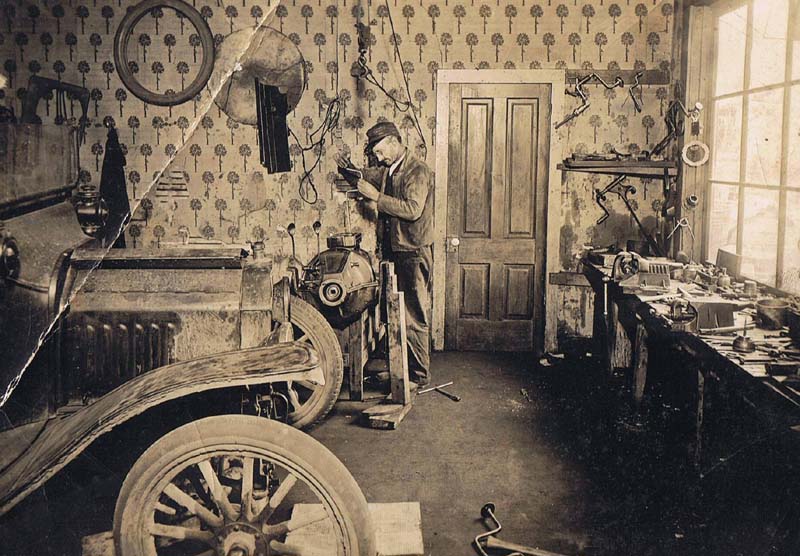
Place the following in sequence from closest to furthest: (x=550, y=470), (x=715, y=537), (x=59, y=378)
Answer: (x=59, y=378)
(x=715, y=537)
(x=550, y=470)

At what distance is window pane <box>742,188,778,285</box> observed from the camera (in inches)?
174

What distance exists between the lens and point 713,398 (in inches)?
164

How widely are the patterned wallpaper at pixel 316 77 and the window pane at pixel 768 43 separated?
149cm

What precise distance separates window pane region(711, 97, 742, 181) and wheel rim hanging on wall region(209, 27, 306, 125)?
3428mm

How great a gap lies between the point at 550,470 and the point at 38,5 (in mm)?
5667

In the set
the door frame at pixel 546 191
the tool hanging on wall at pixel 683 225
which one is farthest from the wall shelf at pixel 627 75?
the tool hanging on wall at pixel 683 225

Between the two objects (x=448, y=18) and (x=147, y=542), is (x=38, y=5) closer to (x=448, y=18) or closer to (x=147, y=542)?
(x=448, y=18)

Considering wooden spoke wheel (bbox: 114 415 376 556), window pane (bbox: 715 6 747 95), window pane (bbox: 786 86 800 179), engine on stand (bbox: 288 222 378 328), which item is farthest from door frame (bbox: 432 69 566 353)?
wooden spoke wheel (bbox: 114 415 376 556)

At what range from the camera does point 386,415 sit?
15.2ft

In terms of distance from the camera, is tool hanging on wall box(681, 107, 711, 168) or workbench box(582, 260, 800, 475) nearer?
workbench box(582, 260, 800, 475)

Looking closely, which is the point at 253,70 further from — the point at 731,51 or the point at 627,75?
the point at 731,51

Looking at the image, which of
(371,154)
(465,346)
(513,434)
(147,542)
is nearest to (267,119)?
(371,154)

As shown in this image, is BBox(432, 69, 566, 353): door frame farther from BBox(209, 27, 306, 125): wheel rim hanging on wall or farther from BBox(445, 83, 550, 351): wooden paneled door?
BBox(209, 27, 306, 125): wheel rim hanging on wall

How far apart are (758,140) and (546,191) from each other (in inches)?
78.2
